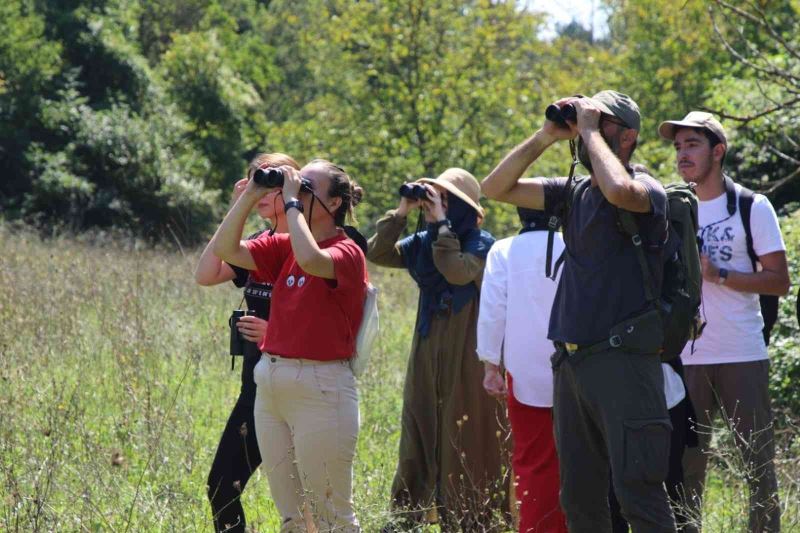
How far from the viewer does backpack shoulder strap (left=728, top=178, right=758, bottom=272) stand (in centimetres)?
525

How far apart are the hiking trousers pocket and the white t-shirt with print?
1549 mm

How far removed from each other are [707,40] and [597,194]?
23.1 metres

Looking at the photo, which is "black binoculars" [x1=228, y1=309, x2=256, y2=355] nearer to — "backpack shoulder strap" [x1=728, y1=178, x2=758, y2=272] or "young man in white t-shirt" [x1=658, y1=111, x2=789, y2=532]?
"young man in white t-shirt" [x1=658, y1=111, x2=789, y2=532]

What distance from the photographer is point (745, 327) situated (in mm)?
5277

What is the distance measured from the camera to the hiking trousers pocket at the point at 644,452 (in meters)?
3.74

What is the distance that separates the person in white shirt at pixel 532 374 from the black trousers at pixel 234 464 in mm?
1153

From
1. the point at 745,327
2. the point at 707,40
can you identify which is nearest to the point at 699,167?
the point at 745,327

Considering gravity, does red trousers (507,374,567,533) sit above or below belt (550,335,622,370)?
below

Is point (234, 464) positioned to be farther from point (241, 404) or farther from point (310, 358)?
point (310, 358)

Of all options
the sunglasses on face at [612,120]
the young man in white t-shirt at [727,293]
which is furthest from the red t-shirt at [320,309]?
the young man in white t-shirt at [727,293]

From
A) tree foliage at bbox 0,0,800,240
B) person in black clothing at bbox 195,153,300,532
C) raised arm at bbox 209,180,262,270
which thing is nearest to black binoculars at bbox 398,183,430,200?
person in black clothing at bbox 195,153,300,532

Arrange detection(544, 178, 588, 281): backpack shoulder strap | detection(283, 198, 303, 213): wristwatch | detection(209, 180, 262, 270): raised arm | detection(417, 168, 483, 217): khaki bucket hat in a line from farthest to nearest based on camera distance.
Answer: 1. detection(417, 168, 483, 217): khaki bucket hat
2. detection(209, 180, 262, 270): raised arm
3. detection(283, 198, 303, 213): wristwatch
4. detection(544, 178, 588, 281): backpack shoulder strap

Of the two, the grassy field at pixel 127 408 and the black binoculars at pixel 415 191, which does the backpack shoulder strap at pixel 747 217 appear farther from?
the black binoculars at pixel 415 191

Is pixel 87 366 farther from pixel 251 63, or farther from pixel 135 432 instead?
pixel 251 63
